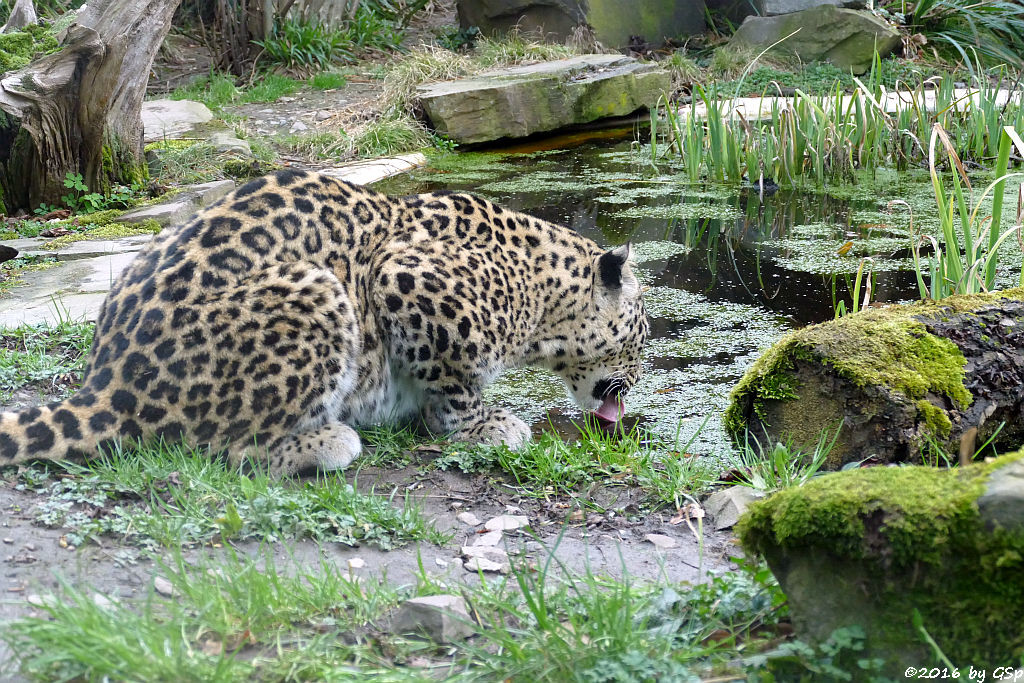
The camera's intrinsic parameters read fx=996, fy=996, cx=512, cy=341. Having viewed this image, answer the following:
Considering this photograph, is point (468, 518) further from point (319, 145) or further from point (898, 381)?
point (319, 145)

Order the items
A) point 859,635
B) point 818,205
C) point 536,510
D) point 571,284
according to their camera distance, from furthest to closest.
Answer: point 818,205 < point 571,284 < point 536,510 < point 859,635

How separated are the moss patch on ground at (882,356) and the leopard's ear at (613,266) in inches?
41.9

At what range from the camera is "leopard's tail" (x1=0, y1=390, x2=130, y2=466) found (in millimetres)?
3838

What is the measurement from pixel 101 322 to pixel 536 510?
6.61ft

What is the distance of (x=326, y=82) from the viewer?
13953 mm

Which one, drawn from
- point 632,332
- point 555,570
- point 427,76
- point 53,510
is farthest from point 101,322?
point 427,76

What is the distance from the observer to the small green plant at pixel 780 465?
12.7ft

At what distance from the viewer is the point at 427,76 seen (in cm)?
1344

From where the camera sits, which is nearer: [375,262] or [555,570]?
[555,570]

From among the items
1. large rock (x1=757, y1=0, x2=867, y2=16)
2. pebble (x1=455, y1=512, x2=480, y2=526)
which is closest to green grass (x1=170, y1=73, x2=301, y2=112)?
large rock (x1=757, y1=0, x2=867, y2=16)

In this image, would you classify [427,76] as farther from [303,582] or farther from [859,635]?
[859,635]

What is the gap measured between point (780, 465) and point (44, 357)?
366 cm

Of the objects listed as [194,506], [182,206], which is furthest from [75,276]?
[194,506]

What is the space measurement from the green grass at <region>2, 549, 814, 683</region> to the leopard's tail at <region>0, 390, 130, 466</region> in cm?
113
